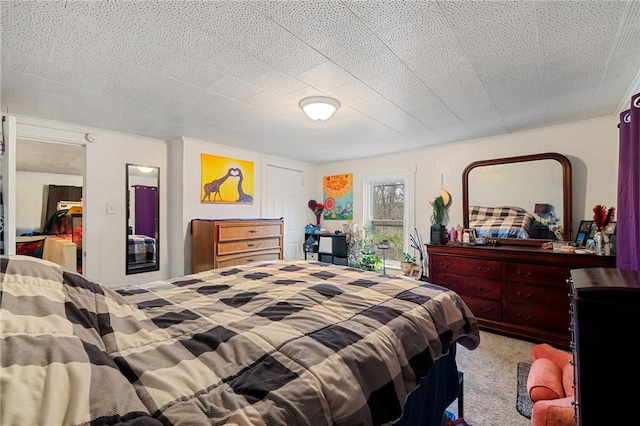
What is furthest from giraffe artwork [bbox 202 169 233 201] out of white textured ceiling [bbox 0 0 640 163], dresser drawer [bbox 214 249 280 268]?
white textured ceiling [bbox 0 0 640 163]

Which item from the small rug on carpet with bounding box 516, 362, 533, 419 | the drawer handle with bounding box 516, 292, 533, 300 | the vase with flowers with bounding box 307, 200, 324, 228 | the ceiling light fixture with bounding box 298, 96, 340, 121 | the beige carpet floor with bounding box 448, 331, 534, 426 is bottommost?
the beige carpet floor with bounding box 448, 331, 534, 426

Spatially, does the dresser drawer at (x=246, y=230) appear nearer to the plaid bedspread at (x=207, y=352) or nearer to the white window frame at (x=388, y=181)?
the white window frame at (x=388, y=181)

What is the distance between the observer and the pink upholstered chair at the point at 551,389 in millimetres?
1270

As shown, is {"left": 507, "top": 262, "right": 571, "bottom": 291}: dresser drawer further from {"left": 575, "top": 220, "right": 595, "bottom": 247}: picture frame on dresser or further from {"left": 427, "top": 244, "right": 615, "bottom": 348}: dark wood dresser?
{"left": 575, "top": 220, "right": 595, "bottom": 247}: picture frame on dresser

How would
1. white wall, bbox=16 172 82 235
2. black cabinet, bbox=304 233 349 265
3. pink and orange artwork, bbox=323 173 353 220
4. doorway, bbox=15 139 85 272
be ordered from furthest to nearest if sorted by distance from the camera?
white wall, bbox=16 172 82 235 → pink and orange artwork, bbox=323 173 353 220 → doorway, bbox=15 139 85 272 → black cabinet, bbox=304 233 349 265

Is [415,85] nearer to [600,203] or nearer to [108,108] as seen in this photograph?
[600,203]

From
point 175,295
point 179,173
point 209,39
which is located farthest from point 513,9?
point 179,173

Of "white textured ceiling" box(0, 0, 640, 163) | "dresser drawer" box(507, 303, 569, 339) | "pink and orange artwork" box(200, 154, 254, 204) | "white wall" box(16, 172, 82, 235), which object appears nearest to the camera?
"white textured ceiling" box(0, 0, 640, 163)

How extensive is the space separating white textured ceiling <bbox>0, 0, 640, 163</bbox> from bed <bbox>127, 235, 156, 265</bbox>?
4.67ft

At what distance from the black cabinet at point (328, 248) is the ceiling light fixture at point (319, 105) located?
2.45m

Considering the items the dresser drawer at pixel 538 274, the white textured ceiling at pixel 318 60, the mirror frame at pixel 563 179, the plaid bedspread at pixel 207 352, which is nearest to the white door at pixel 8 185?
the white textured ceiling at pixel 318 60

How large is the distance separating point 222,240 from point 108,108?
1756 millimetres

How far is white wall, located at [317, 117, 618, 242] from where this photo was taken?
290 cm

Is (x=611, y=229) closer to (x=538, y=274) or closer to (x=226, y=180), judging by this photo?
(x=538, y=274)
